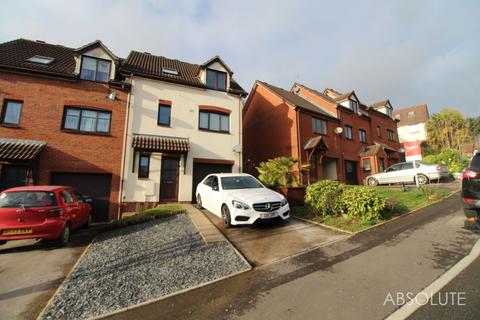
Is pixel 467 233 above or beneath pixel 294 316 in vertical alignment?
above

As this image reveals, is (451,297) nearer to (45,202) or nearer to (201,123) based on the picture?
(45,202)

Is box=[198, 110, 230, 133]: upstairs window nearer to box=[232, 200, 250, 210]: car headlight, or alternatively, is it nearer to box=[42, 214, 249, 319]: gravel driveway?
box=[232, 200, 250, 210]: car headlight

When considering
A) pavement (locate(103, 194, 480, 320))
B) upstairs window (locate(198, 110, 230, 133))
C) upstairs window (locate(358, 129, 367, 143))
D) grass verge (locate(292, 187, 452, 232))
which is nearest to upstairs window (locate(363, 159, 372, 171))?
upstairs window (locate(358, 129, 367, 143))

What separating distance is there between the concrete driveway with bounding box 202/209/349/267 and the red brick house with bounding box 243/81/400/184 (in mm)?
8630

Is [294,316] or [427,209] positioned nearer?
[294,316]

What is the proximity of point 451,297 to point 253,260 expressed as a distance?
10.8 ft

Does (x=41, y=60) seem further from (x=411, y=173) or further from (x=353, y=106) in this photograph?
(x=353, y=106)

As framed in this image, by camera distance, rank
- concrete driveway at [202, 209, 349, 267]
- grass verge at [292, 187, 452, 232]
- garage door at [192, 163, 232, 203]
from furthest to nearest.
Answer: garage door at [192, 163, 232, 203] < grass verge at [292, 187, 452, 232] < concrete driveway at [202, 209, 349, 267]

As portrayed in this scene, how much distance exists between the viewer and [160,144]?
37.5ft

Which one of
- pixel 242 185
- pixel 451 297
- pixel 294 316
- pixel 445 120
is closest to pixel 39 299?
pixel 294 316

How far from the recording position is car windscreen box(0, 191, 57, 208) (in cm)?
596

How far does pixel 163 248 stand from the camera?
5625mm

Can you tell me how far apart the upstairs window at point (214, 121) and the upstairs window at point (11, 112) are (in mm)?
8746

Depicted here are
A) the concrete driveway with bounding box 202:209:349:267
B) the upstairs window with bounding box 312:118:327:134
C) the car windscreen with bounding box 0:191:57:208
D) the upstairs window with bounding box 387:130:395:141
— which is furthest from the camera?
the upstairs window with bounding box 387:130:395:141
